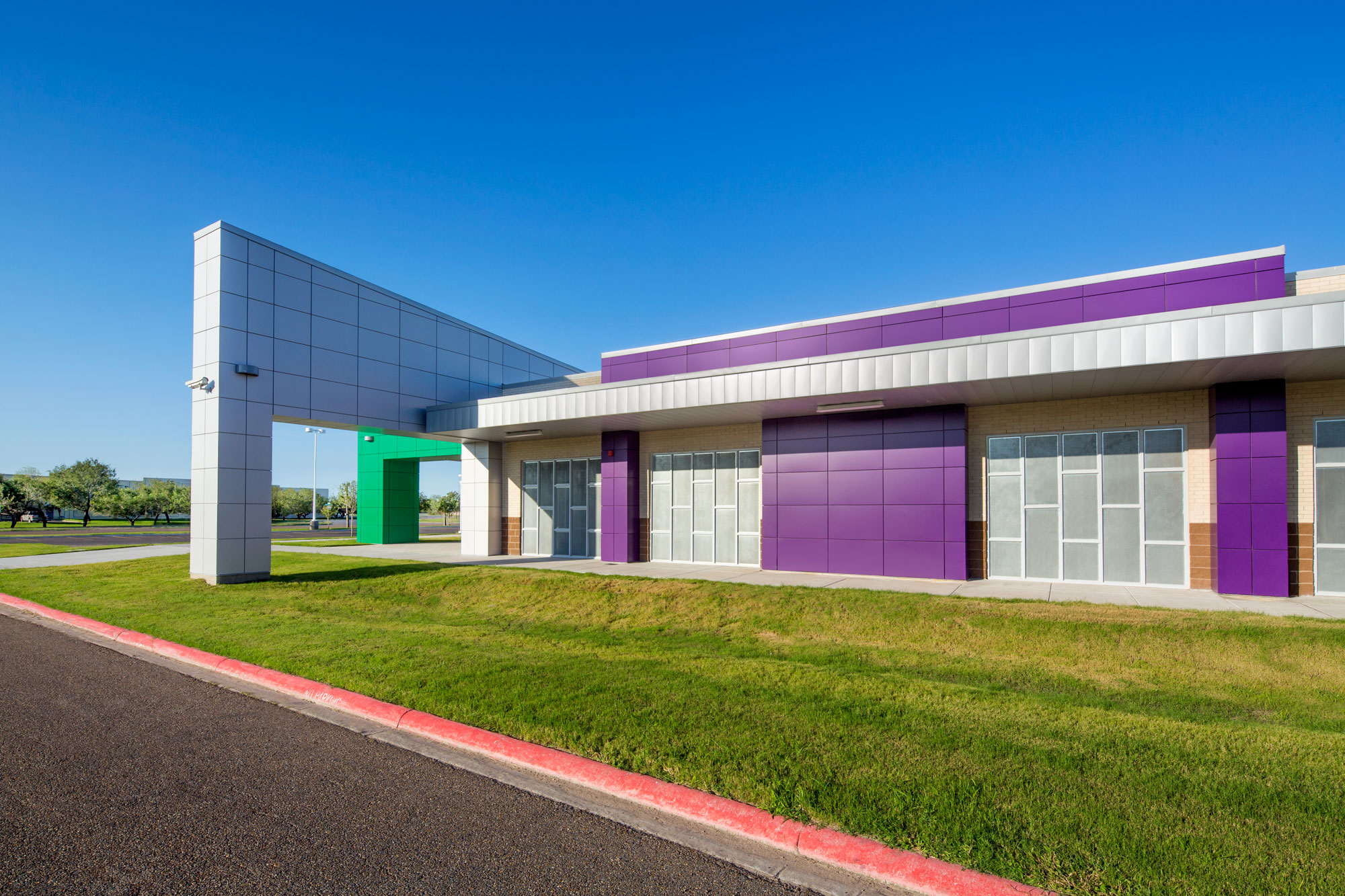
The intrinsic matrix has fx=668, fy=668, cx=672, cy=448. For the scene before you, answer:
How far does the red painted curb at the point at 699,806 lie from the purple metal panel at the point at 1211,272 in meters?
15.1

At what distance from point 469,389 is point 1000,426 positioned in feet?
55.9

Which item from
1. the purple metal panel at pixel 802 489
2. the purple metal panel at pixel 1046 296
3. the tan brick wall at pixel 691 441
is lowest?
the purple metal panel at pixel 802 489

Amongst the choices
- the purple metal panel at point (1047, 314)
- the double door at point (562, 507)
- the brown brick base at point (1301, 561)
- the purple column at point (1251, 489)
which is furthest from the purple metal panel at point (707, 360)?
the brown brick base at point (1301, 561)

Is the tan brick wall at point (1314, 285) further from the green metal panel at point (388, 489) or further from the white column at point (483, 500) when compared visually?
the green metal panel at point (388, 489)

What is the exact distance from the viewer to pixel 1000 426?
15.5m

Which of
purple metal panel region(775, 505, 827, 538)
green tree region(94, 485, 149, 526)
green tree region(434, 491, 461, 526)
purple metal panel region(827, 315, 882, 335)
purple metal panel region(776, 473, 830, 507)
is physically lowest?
green tree region(434, 491, 461, 526)

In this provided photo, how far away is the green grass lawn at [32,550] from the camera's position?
25.2 meters

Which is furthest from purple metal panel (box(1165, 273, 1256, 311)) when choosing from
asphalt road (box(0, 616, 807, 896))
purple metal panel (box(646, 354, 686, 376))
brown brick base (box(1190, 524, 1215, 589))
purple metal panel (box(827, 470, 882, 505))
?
asphalt road (box(0, 616, 807, 896))

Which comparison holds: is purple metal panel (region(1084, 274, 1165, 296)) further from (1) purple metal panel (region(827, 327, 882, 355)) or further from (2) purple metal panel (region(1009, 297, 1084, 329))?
(1) purple metal panel (region(827, 327, 882, 355))

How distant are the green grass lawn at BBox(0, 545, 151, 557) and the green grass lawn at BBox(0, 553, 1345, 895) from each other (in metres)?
16.6

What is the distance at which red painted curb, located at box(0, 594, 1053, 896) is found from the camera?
11.6 ft

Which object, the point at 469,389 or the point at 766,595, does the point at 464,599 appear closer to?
the point at 766,595

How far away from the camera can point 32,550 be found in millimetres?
27312

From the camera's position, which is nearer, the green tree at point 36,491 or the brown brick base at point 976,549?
the brown brick base at point 976,549
